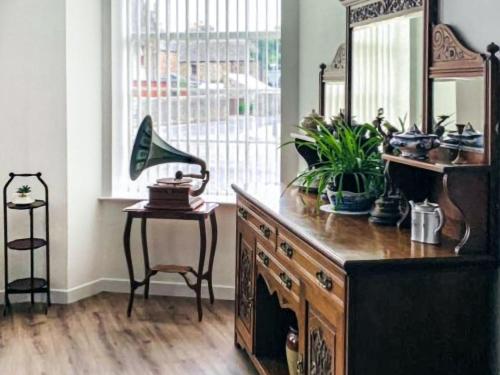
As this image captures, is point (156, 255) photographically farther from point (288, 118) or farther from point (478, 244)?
point (478, 244)

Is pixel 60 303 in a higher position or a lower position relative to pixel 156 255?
lower

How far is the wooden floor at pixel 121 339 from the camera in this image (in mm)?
3436

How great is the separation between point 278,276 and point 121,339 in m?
1.40

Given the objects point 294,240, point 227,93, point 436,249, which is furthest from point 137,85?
point 436,249

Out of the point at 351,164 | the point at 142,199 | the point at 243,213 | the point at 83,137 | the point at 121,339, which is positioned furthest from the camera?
the point at 142,199

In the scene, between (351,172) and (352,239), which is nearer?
(352,239)

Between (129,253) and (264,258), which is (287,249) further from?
(129,253)

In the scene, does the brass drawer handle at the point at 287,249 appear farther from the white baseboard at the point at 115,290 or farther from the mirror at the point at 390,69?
the white baseboard at the point at 115,290

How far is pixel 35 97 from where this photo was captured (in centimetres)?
434

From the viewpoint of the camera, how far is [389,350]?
2.05 m

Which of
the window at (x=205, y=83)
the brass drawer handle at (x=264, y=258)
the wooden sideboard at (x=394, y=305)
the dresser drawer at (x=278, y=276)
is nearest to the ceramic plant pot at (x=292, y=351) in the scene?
the dresser drawer at (x=278, y=276)

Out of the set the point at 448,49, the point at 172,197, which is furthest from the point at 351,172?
the point at 172,197

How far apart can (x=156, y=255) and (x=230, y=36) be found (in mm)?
1571

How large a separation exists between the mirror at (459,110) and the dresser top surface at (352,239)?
34 centimetres
